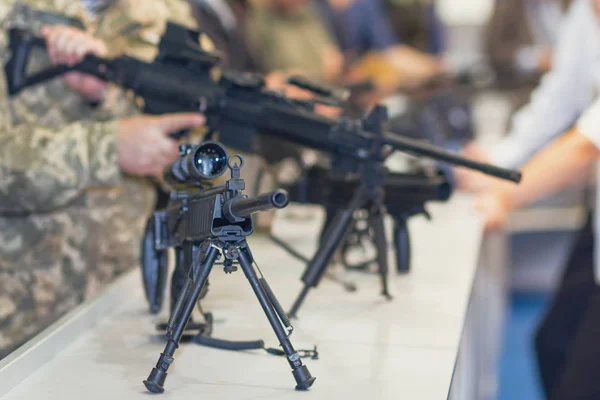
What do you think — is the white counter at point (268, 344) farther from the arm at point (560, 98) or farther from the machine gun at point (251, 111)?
the arm at point (560, 98)

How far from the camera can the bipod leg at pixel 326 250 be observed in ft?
4.18

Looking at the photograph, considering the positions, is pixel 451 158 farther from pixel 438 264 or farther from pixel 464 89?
pixel 464 89

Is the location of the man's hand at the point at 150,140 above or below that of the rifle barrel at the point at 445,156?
below

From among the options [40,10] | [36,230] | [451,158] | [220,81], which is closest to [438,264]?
[451,158]

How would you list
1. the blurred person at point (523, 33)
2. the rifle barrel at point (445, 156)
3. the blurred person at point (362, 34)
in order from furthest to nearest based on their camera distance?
the blurred person at point (362, 34)
the blurred person at point (523, 33)
the rifle barrel at point (445, 156)

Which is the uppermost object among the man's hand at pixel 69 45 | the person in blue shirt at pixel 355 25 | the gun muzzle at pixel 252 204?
the person in blue shirt at pixel 355 25

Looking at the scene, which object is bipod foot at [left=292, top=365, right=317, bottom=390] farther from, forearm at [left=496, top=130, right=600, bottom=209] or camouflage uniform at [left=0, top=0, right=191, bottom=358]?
forearm at [left=496, top=130, right=600, bottom=209]

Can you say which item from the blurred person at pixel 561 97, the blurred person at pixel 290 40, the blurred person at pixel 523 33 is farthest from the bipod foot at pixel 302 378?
the blurred person at pixel 523 33

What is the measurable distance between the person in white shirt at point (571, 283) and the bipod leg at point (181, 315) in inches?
33.3

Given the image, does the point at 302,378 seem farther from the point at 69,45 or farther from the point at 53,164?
the point at 69,45

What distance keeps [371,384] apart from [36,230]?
0.85m

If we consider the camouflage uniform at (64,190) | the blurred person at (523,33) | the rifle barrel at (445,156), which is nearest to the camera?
the rifle barrel at (445,156)

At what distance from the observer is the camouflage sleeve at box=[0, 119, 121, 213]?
141cm

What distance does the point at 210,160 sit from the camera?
1.00m
